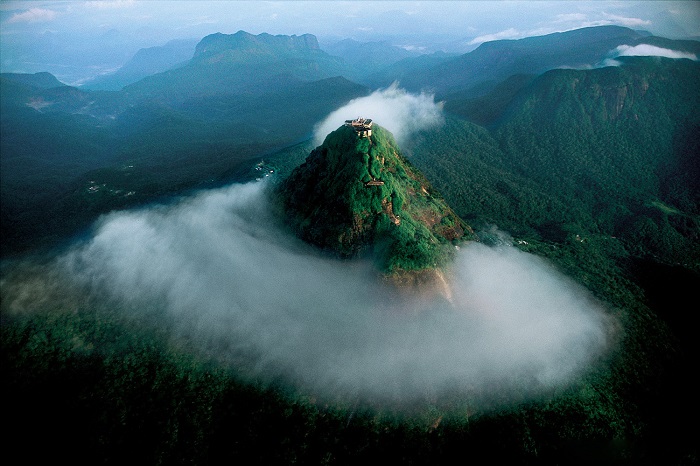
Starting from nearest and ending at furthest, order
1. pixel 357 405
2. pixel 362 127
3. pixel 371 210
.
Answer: pixel 357 405 < pixel 371 210 < pixel 362 127

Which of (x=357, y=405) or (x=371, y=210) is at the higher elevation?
(x=371, y=210)

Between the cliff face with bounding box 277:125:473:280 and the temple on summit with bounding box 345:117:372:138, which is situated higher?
the temple on summit with bounding box 345:117:372:138

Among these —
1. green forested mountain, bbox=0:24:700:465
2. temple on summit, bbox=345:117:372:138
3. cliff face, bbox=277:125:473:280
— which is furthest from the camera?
temple on summit, bbox=345:117:372:138

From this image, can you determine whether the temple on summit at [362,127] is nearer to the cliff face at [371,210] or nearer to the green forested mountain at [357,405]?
the cliff face at [371,210]

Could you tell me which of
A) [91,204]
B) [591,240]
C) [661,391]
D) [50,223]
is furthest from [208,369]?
[591,240]

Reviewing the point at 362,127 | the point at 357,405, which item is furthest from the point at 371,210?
the point at 357,405

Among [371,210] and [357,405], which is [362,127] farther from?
[357,405]

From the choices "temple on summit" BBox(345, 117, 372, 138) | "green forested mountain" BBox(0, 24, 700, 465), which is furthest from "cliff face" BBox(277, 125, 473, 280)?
"temple on summit" BBox(345, 117, 372, 138)

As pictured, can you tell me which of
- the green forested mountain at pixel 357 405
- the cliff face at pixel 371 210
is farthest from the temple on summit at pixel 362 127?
the green forested mountain at pixel 357 405

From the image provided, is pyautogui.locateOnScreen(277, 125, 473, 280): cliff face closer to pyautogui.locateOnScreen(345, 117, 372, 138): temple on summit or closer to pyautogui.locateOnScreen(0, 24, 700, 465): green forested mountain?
pyautogui.locateOnScreen(0, 24, 700, 465): green forested mountain
